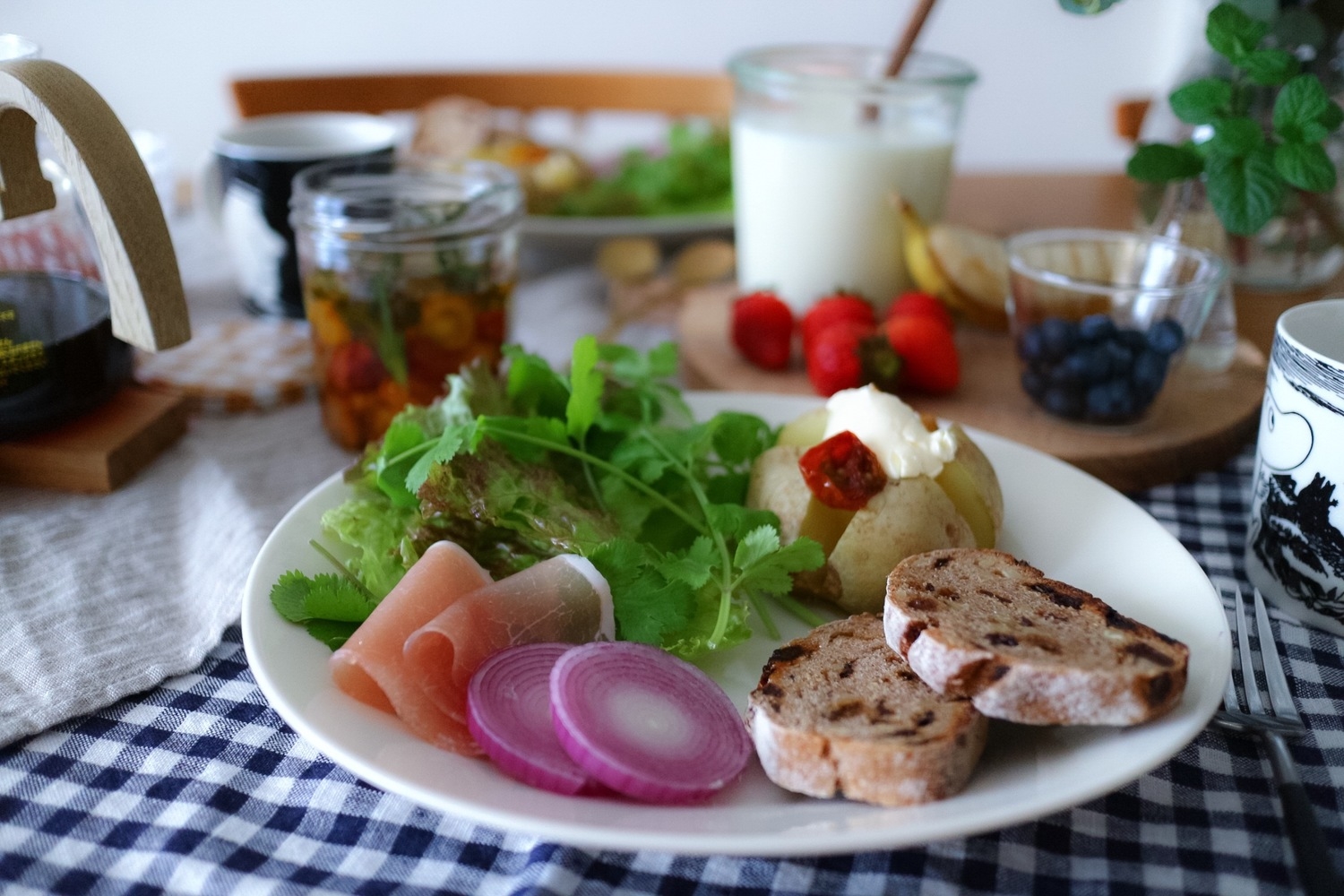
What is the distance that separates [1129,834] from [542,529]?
0.65 metres

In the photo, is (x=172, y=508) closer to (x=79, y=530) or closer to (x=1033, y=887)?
(x=79, y=530)

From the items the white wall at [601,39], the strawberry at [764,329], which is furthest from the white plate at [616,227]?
the white wall at [601,39]

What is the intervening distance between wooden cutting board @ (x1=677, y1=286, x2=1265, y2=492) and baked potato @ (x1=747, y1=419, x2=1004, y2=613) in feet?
1.04

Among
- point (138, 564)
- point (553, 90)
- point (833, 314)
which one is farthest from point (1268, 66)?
point (553, 90)

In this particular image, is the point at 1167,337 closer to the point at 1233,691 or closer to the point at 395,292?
the point at 1233,691

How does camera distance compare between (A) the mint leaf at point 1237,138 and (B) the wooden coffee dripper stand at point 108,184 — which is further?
(A) the mint leaf at point 1237,138

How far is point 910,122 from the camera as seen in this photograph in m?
1.93

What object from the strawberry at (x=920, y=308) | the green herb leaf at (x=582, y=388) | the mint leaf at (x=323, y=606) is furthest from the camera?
the strawberry at (x=920, y=308)

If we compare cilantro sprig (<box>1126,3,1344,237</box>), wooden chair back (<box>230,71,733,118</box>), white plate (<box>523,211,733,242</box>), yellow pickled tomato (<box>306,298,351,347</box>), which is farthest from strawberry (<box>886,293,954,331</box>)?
wooden chair back (<box>230,71,733,118</box>)

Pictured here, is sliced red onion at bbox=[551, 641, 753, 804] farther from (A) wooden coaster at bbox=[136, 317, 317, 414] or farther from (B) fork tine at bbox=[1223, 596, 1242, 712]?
(A) wooden coaster at bbox=[136, 317, 317, 414]

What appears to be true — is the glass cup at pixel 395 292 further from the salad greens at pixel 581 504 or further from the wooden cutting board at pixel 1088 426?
the wooden cutting board at pixel 1088 426

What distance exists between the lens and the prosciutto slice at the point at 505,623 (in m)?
0.94

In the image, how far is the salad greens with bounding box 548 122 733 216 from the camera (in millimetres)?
2350

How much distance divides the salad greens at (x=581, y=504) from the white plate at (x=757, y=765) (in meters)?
0.06
